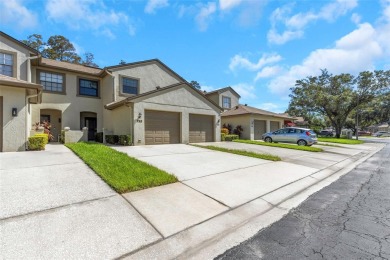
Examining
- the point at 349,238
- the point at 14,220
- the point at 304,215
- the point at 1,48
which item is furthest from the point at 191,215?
the point at 1,48

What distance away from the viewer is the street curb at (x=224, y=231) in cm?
275

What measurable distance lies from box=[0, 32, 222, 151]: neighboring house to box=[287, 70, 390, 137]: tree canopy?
958 inches

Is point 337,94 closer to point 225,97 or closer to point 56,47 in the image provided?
point 225,97

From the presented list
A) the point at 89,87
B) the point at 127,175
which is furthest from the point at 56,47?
the point at 127,175

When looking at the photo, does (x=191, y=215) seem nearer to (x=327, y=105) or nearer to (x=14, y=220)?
(x=14, y=220)

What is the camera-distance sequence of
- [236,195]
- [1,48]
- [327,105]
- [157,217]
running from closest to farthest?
[157,217]
[236,195]
[1,48]
[327,105]

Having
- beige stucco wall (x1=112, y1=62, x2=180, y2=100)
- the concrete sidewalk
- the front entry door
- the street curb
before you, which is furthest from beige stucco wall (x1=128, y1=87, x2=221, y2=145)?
the street curb

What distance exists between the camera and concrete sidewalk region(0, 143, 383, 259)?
2779 millimetres

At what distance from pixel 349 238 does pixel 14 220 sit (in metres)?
5.37

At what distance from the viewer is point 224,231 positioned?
3359 mm

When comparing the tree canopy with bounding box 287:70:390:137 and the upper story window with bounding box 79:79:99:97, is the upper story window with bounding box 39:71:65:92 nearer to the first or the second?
the upper story window with bounding box 79:79:99:97

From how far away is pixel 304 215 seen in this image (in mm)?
3992

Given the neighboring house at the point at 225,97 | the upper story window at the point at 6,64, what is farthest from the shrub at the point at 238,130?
the upper story window at the point at 6,64

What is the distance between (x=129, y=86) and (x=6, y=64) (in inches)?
307
